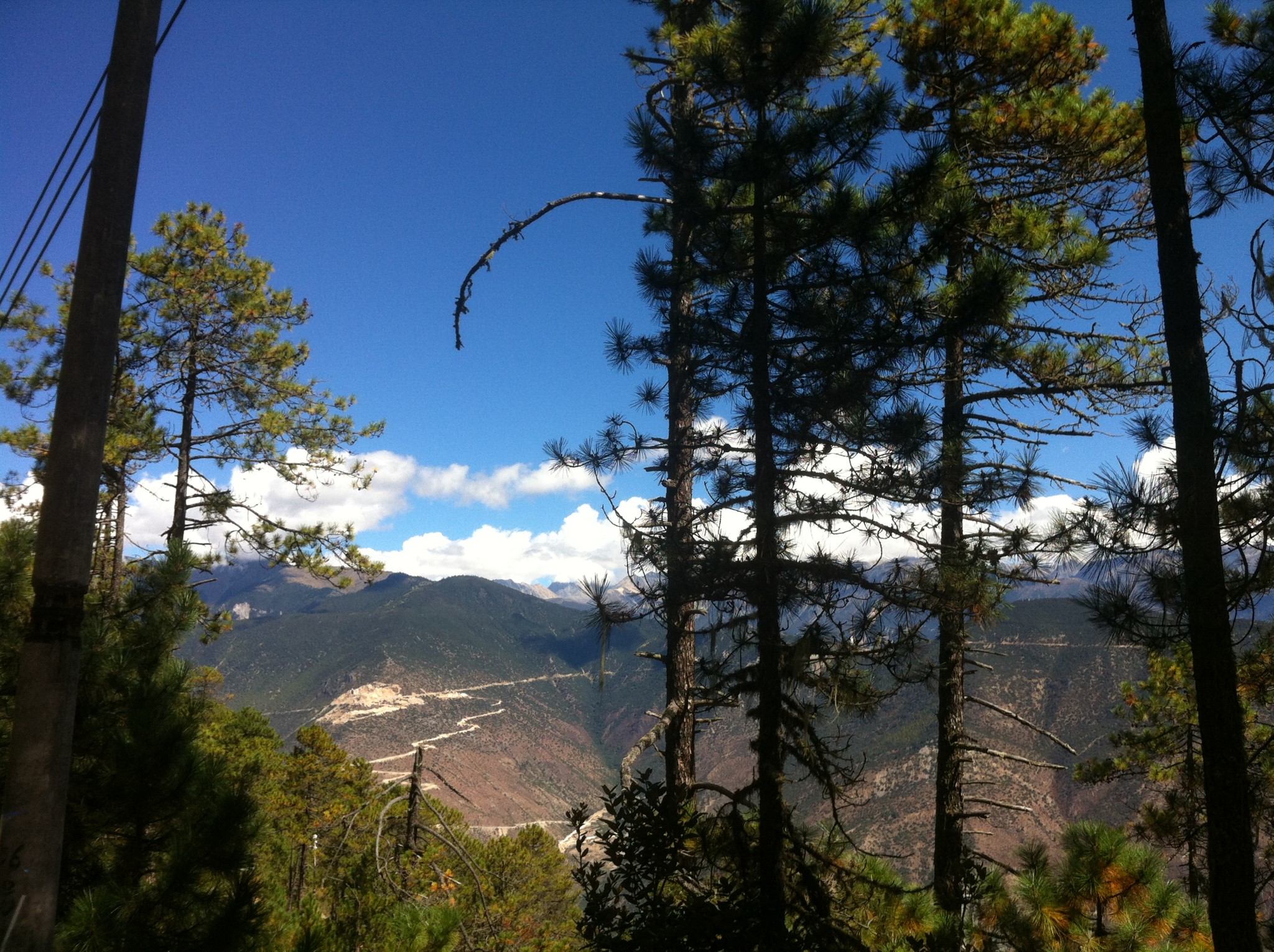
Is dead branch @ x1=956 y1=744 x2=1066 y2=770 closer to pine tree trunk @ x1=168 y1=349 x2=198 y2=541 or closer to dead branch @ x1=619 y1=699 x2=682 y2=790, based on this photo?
dead branch @ x1=619 y1=699 x2=682 y2=790

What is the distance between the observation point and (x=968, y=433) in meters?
7.12

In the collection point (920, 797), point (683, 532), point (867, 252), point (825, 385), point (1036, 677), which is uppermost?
point (867, 252)

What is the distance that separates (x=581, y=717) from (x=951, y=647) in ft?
631

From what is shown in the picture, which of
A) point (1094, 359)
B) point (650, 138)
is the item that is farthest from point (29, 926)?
point (1094, 359)

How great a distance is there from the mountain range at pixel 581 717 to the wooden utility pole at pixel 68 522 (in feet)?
13.6

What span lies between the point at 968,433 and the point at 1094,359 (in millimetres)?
2024

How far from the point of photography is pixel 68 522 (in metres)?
2.06

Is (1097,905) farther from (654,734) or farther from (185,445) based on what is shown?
(185,445)

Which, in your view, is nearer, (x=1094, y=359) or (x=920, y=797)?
(x=1094, y=359)

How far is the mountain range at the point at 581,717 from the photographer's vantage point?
237 ft

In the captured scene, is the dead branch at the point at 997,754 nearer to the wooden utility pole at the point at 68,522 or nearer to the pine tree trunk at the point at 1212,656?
the pine tree trunk at the point at 1212,656

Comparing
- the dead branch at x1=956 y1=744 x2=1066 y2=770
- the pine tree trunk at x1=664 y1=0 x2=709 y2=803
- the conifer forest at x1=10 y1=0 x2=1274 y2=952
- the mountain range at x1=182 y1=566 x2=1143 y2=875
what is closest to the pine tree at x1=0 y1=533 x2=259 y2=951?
the conifer forest at x1=10 y1=0 x2=1274 y2=952

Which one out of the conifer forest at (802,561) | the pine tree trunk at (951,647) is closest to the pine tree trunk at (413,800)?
the conifer forest at (802,561)

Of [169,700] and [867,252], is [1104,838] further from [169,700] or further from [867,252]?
[169,700]
